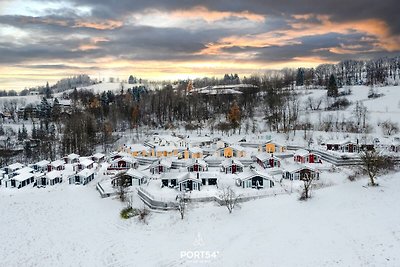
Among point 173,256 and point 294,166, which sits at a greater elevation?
point 294,166

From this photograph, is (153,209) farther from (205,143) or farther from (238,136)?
(238,136)

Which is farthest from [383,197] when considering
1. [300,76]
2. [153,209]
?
[300,76]

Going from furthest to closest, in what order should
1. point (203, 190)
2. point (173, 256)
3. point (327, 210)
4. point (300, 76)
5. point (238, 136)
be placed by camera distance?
point (300, 76) < point (238, 136) < point (203, 190) < point (327, 210) < point (173, 256)

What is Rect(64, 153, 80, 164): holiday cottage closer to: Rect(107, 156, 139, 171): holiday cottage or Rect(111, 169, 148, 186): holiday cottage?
Rect(107, 156, 139, 171): holiday cottage

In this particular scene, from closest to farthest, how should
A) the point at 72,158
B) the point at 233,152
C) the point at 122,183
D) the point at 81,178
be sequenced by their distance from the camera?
the point at 122,183 < the point at 81,178 < the point at 233,152 < the point at 72,158

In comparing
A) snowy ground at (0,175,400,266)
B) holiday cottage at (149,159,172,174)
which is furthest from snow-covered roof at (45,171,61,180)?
holiday cottage at (149,159,172,174)

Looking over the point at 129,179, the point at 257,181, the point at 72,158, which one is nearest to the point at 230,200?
the point at 257,181

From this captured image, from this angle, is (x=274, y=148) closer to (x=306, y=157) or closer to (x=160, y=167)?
(x=306, y=157)

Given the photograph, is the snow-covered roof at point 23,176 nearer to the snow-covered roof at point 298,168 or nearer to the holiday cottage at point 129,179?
the holiday cottage at point 129,179
